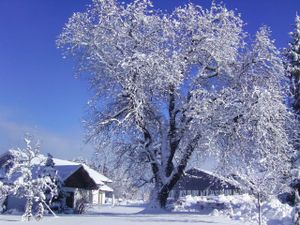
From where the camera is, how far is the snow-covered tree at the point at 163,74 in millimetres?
30788

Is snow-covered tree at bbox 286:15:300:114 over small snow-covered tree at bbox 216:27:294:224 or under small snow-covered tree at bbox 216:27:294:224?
over

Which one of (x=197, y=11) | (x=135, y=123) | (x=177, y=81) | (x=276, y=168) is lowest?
(x=276, y=168)

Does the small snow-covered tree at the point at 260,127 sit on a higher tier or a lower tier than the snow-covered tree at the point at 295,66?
lower

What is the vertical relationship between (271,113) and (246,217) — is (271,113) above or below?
above

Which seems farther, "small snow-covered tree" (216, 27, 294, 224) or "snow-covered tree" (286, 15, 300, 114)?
"snow-covered tree" (286, 15, 300, 114)

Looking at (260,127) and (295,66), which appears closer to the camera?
(260,127)

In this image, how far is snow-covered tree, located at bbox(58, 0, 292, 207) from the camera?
101ft

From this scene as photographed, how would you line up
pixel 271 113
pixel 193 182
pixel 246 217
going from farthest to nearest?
pixel 193 182, pixel 271 113, pixel 246 217

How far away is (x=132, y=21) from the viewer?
32.4m

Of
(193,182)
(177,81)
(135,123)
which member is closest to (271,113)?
(177,81)

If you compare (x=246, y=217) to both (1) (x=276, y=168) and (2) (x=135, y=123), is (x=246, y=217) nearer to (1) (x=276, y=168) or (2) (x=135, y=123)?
(1) (x=276, y=168)

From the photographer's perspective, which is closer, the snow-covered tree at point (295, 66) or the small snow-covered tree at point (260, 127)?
the small snow-covered tree at point (260, 127)

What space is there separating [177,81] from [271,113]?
596cm

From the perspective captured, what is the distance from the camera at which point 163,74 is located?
30.5 meters
